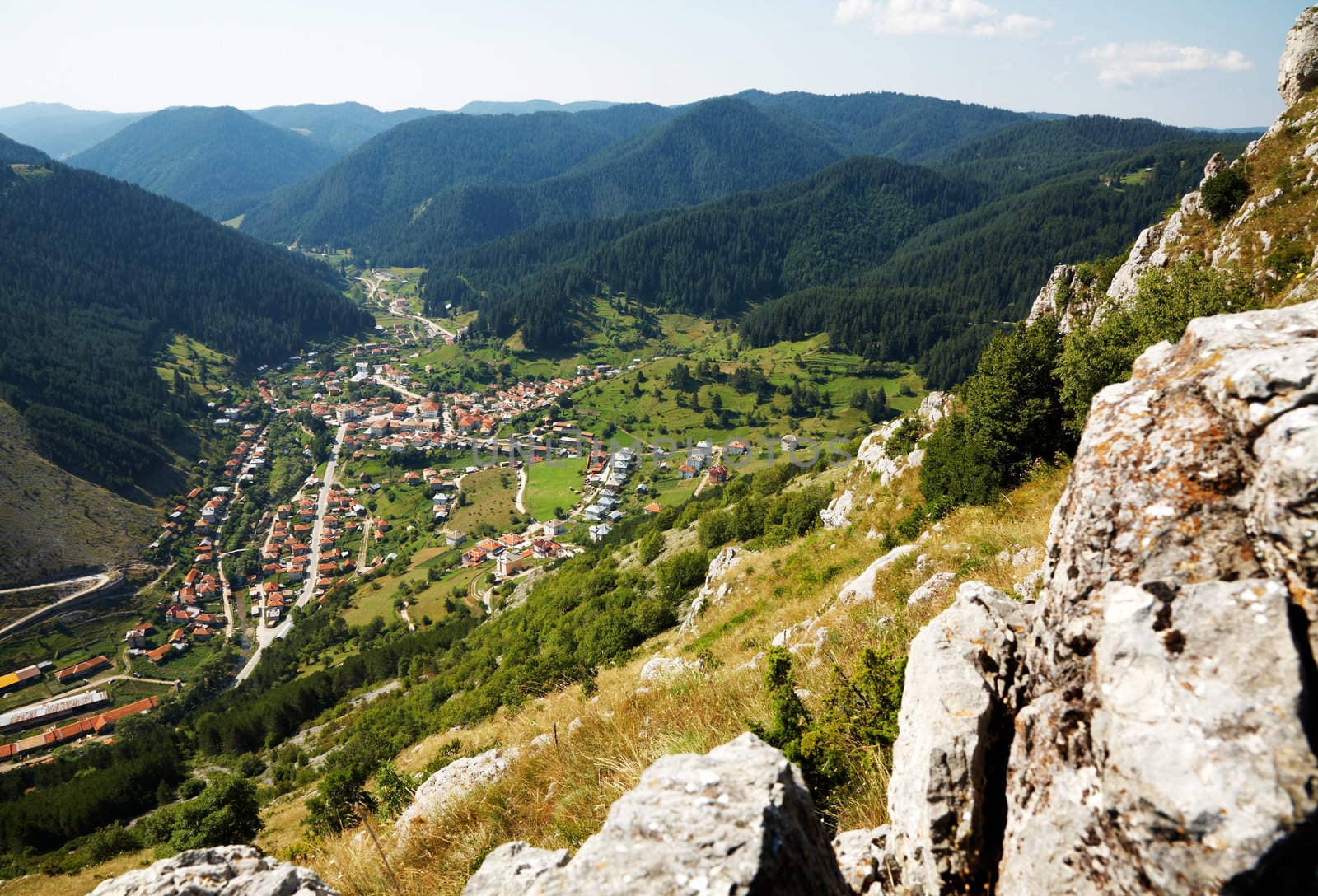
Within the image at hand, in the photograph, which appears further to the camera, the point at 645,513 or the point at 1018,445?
the point at 645,513

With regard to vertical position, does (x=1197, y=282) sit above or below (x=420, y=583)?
above

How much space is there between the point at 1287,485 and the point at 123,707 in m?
127

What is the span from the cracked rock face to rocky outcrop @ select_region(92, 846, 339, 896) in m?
7.53

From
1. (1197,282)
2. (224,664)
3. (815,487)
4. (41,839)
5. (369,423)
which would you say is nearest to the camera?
(1197,282)

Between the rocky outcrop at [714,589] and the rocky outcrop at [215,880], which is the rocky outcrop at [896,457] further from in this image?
the rocky outcrop at [215,880]

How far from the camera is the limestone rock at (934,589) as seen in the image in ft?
40.5

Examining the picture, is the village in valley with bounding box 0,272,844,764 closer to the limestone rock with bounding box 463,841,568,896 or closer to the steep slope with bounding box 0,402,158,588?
the steep slope with bounding box 0,402,158,588

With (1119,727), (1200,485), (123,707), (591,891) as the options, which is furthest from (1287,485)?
(123,707)

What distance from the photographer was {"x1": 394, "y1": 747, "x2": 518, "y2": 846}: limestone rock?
31.7 ft

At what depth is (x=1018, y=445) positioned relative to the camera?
884 inches

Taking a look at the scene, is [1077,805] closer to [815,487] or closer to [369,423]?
[815,487]

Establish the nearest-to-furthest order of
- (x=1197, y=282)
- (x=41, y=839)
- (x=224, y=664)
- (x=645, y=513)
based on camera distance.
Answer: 1. (x=1197, y=282)
2. (x=41, y=839)
3. (x=224, y=664)
4. (x=645, y=513)


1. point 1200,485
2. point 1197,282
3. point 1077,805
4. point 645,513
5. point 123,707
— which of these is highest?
point 1197,282

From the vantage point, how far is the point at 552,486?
144 meters
